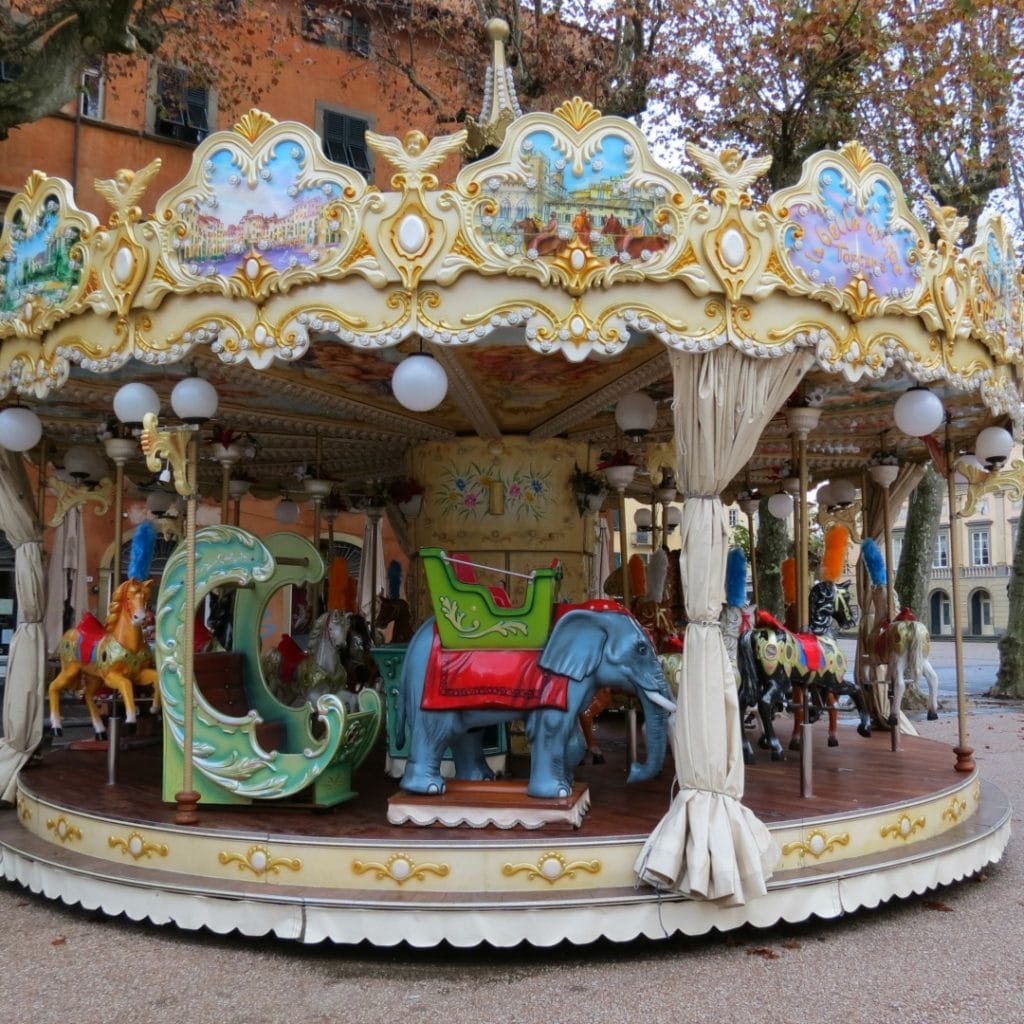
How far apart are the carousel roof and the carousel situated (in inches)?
0.7

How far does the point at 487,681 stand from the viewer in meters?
5.97

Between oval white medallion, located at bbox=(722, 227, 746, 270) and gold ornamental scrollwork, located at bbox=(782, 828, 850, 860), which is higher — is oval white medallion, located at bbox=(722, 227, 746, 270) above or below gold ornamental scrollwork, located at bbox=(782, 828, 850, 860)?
above

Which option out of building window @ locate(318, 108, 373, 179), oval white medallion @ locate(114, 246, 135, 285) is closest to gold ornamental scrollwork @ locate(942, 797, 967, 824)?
oval white medallion @ locate(114, 246, 135, 285)

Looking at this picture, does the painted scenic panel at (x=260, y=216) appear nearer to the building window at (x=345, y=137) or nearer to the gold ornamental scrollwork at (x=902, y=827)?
the gold ornamental scrollwork at (x=902, y=827)

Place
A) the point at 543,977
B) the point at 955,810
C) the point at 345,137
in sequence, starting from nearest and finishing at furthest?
the point at 543,977
the point at 955,810
the point at 345,137

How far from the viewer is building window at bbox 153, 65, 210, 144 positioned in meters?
17.3

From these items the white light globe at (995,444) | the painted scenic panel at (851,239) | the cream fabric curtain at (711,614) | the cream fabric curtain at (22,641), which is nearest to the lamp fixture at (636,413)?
the cream fabric curtain at (711,614)

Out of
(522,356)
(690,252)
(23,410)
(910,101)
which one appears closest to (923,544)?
(910,101)

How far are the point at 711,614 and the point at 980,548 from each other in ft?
164

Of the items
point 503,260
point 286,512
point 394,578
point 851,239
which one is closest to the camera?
point 503,260

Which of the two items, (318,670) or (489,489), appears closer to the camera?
(318,670)

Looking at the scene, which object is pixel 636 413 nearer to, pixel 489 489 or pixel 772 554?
pixel 489 489

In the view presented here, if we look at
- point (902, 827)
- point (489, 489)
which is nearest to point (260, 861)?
point (902, 827)

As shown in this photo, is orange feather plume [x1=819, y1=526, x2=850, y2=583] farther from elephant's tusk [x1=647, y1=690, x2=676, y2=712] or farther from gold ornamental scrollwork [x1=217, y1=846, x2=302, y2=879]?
gold ornamental scrollwork [x1=217, y1=846, x2=302, y2=879]
